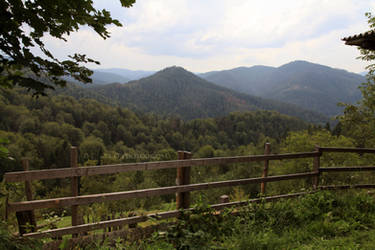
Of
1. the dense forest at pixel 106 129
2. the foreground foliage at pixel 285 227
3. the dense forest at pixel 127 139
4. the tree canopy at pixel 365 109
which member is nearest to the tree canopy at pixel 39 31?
the foreground foliage at pixel 285 227

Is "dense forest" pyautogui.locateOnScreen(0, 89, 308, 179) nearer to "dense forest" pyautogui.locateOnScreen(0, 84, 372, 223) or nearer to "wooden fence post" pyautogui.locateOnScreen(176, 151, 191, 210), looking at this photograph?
"dense forest" pyautogui.locateOnScreen(0, 84, 372, 223)

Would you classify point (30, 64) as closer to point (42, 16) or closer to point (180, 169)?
point (42, 16)

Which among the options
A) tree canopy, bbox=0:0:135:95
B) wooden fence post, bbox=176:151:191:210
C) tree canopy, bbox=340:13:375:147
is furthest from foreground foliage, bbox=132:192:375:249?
tree canopy, bbox=340:13:375:147

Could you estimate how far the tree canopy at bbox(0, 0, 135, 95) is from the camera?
153 centimetres

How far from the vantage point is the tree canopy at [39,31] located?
1.53 metres

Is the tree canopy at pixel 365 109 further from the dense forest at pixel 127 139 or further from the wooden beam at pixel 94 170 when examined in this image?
the wooden beam at pixel 94 170

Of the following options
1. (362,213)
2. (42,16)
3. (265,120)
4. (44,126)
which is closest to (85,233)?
(42,16)

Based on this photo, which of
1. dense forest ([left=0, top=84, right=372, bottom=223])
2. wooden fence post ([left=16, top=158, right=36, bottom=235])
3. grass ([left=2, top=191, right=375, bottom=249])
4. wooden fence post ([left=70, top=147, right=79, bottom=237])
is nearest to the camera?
wooden fence post ([left=16, top=158, right=36, bottom=235])

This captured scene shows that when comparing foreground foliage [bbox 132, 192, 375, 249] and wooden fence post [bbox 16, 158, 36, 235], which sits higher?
wooden fence post [bbox 16, 158, 36, 235]

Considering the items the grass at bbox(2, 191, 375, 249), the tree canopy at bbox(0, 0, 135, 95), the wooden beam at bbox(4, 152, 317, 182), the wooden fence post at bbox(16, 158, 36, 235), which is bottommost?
the grass at bbox(2, 191, 375, 249)

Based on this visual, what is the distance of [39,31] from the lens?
165cm

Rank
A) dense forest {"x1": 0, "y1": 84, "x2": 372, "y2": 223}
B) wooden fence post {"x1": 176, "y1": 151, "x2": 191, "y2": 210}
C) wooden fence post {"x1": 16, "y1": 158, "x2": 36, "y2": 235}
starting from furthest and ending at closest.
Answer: dense forest {"x1": 0, "y1": 84, "x2": 372, "y2": 223}, wooden fence post {"x1": 176, "y1": 151, "x2": 191, "y2": 210}, wooden fence post {"x1": 16, "y1": 158, "x2": 36, "y2": 235}

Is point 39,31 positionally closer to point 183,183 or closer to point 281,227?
point 183,183

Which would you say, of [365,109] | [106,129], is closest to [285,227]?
[365,109]
